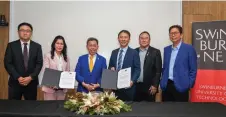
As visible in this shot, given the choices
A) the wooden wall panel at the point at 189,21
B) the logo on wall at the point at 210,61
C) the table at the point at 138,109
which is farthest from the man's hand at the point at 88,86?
the wooden wall panel at the point at 189,21

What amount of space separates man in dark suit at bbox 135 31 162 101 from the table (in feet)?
3.38

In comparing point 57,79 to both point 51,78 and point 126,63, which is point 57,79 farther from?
point 126,63

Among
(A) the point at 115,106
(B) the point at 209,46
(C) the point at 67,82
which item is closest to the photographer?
(A) the point at 115,106

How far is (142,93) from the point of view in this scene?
3.42 metres

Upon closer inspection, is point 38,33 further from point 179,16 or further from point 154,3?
point 179,16

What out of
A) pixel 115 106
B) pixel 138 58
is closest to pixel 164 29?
pixel 138 58

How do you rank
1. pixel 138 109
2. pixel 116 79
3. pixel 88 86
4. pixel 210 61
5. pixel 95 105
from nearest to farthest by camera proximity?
1. pixel 95 105
2. pixel 138 109
3. pixel 116 79
4. pixel 88 86
5. pixel 210 61

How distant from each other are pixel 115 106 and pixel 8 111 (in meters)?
0.88

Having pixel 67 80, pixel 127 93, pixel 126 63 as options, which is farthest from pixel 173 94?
pixel 67 80

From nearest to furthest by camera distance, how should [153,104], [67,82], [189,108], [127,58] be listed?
1. [189,108]
2. [153,104]
3. [67,82]
4. [127,58]

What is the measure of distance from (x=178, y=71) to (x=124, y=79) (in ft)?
2.26

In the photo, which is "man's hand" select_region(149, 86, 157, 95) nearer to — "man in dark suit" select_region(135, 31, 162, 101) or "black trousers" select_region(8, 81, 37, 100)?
"man in dark suit" select_region(135, 31, 162, 101)

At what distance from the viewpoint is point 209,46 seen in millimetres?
3789

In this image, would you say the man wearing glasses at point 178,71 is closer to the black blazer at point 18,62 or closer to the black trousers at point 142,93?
the black trousers at point 142,93
